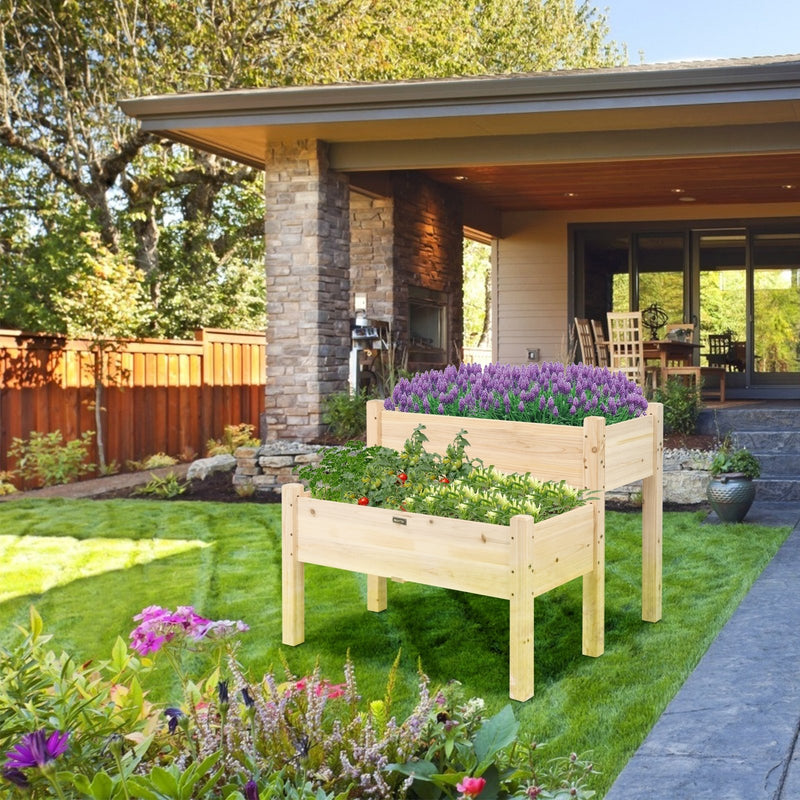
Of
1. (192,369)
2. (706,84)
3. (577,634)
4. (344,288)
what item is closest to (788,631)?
(577,634)

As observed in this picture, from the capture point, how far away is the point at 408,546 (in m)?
3.40

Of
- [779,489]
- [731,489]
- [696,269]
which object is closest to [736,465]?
[731,489]

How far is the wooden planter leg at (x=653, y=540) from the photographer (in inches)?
161

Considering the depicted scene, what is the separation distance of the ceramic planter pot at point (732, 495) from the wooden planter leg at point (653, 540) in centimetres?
224

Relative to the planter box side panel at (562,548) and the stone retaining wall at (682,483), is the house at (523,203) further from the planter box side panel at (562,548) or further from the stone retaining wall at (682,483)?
the planter box side panel at (562,548)

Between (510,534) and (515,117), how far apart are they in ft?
17.4

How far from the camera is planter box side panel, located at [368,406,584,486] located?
3.73 m

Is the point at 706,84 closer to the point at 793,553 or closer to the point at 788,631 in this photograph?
the point at 793,553

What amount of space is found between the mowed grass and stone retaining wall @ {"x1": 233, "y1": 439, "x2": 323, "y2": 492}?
1.39 metres

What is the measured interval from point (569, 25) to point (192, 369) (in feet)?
60.8

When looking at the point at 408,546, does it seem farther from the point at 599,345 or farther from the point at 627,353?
the point at 599,345

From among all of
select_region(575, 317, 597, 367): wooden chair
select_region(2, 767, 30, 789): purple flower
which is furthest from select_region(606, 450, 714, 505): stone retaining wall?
select_region(2, 767, 30, 789): purple flower

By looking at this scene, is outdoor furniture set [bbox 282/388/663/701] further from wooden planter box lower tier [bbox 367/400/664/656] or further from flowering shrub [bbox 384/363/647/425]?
flowering shrub [bbox 384/363/647/425]

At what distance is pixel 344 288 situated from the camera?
8648 mm
